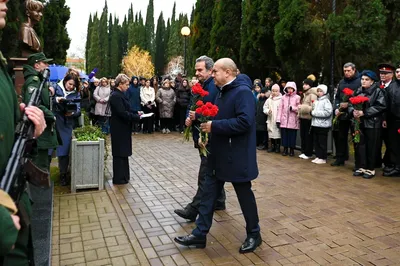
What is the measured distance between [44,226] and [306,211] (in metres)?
3.48

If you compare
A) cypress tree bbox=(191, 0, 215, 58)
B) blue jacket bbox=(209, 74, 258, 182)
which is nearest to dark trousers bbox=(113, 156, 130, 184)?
blue jacket bbox=(209, 74, 258, 182)

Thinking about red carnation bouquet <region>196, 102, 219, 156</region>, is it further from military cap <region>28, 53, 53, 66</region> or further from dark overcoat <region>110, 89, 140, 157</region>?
dark overcoat <region>110, 89, 140, 157</region>

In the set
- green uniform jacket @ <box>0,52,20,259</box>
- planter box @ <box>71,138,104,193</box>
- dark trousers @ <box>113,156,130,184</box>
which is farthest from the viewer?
dark trousers @ <box>113,156,130,184</box>

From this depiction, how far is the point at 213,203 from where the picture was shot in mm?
4277

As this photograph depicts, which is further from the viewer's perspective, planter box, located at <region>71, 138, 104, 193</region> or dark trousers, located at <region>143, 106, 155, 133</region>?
dark trousers, located at <region>143, 106, 155, 133</region>

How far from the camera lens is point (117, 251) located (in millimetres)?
4219

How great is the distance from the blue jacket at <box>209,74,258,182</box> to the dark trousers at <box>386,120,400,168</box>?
15.6 ft

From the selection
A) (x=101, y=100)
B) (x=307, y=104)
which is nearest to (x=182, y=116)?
(x=101, y=100)

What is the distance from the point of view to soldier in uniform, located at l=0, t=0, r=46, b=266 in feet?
5.31

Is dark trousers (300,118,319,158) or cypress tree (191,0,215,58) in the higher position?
cypress tree (191,0,215,58)

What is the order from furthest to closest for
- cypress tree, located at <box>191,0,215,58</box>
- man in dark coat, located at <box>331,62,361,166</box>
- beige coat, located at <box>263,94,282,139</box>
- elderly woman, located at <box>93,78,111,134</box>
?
cypress tree, located at <box>191,0,215,58</box>
elderly woman, located at <box>93,78,111,134</box>
beige coat, located at <box>263,94,282,139</box>
man in dark coat, located at <box>331,62,361,166</box>

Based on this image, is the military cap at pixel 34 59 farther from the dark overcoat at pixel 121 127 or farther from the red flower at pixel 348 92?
the red flower at pixel 348 92

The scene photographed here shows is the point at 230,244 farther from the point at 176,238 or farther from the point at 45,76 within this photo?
the point at 45,76

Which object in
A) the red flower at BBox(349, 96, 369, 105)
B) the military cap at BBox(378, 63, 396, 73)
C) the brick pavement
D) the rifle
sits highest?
the military cap at BBox(378, 63, 396, 73)
